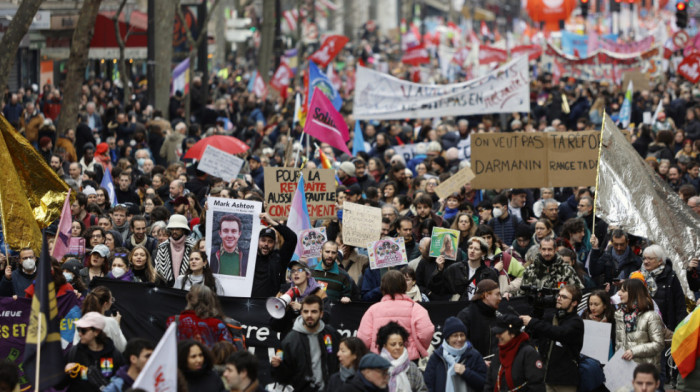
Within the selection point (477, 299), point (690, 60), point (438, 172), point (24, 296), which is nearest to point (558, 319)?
point (477, 299)

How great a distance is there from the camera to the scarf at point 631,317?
9211 millimetres

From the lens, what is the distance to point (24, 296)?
390 inches

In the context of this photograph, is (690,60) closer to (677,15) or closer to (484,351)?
(677,15)

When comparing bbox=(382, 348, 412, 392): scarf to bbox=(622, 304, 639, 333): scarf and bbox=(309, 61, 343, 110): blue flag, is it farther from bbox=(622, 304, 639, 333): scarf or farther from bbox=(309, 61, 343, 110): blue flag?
bbox=(309, 61, 343, 110): blue flag

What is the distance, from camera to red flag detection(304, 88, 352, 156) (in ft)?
51.8

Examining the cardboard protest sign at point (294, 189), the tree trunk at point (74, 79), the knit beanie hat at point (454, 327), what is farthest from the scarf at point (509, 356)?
the tree trunk at point (74, 79)

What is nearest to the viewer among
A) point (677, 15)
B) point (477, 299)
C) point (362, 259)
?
point (477, 299)

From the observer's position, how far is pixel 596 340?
9.14 m

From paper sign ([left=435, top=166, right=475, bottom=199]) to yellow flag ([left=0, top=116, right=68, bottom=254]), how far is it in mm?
4170

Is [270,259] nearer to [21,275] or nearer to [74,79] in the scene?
[21,275]

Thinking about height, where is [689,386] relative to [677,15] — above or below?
below

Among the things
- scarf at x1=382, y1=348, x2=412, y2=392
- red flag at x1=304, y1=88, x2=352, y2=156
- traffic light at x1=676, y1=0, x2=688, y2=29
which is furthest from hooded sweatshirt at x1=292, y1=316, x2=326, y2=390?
traffic light at x1=676, y1=0, x2=688, y2=29

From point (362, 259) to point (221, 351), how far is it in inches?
141

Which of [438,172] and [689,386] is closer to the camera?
[689,386]
